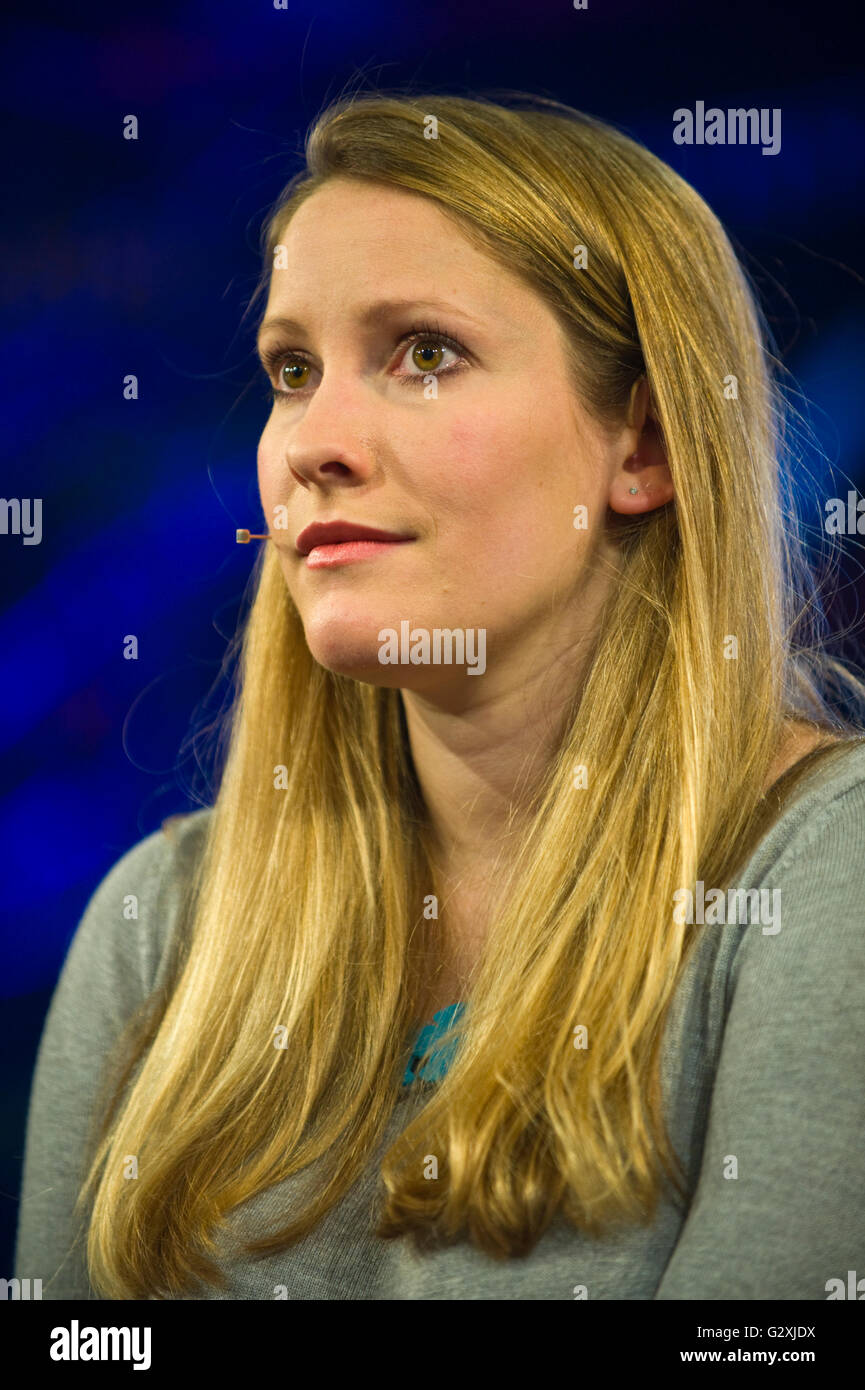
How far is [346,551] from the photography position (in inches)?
52.2

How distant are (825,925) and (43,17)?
1544 mm

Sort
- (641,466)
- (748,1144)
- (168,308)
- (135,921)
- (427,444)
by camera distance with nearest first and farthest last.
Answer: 1. (748,1144)
2. (427,444)
3. (641,466)
4. (135,921)
5. (168,308)

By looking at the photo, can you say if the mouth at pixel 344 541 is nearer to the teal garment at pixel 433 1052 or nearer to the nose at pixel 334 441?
the nose at pixel 334 441

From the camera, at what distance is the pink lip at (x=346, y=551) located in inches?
51.9

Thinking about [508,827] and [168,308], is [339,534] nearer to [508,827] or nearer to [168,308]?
[508,827]

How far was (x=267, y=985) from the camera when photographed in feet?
4.74

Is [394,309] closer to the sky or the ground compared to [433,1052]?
closer to the sky

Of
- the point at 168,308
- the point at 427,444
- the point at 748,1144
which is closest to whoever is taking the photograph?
the point at 748,1144

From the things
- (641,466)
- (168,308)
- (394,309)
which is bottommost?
(641,466)

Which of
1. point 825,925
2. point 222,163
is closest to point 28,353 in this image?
point 222,163

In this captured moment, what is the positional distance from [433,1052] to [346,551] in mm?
530

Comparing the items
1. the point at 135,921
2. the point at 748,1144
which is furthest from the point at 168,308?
the point at 748,1144

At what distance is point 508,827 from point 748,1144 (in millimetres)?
469

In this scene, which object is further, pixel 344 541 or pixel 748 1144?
pixel 344 541
